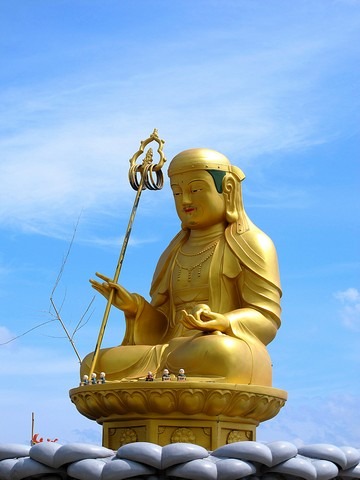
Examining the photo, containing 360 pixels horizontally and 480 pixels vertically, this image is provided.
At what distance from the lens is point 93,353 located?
9742 mm

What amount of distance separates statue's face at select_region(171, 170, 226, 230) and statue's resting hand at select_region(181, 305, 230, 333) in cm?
115

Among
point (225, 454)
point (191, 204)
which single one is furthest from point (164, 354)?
point (225, 454)

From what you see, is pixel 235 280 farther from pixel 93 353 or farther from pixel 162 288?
pixel 93 353

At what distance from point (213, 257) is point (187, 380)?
1577mm

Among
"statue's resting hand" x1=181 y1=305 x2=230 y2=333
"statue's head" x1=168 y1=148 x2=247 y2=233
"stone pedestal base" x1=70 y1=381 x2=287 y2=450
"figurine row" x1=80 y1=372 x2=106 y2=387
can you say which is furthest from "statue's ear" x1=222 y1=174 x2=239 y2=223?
"figurine row" x1=80 y1=372 x2=106 y2=387

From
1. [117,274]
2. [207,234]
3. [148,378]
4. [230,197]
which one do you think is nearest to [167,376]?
[148,378]

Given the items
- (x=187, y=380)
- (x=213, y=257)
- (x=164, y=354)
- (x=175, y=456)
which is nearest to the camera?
(x=175, y=456)

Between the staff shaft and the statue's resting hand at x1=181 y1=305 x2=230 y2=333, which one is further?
the staff shaft

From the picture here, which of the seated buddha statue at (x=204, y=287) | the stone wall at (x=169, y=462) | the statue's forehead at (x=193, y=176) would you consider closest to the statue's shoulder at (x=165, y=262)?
the seated buddha statue at (x=204, y=287)

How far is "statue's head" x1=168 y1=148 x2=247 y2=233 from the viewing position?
10.0m

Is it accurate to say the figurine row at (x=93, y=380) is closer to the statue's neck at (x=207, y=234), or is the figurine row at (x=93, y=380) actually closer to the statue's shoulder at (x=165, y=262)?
the statue's shoulder at (x=165, y=262)

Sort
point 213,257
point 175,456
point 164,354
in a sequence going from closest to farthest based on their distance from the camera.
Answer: point 175,456 → point 164,354 → point 213,257

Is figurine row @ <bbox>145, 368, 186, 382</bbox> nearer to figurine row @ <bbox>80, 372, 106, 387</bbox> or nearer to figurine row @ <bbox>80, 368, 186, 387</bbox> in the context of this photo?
figurine row @ <bbox>80, 368, 186, 387</bbox>

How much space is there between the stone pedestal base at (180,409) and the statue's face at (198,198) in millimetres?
1841
